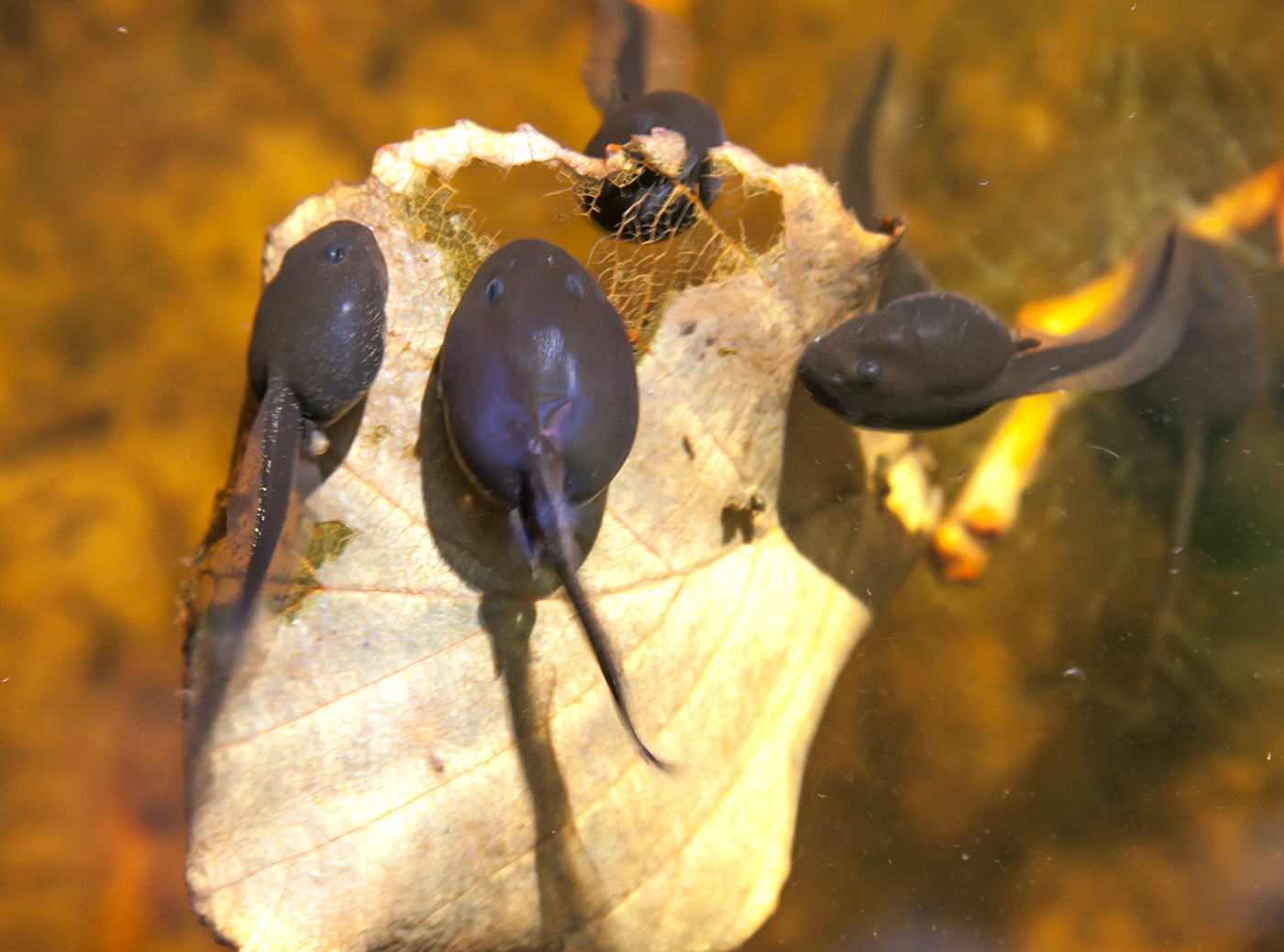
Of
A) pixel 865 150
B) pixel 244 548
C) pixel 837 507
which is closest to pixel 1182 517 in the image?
pixel 837 507

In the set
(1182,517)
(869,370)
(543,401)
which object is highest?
(543,401)

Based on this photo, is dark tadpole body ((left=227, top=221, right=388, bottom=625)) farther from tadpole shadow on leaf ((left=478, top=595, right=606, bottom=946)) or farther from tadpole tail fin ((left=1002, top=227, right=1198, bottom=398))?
tadpole tail fin ((left=1002, top=227, right=1198, bottom=398))

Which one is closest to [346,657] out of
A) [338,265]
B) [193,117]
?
[338,265]

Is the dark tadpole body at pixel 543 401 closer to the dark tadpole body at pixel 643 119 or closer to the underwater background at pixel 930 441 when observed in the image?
the dark tadpole body at pixel 643 119

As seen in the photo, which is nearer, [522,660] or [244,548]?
[244,548]

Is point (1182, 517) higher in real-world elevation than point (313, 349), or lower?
lower

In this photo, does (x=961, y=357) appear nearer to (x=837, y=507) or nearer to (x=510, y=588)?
(x=837, y=507)

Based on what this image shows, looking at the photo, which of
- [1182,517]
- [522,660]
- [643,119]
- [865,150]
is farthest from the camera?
[865,150]

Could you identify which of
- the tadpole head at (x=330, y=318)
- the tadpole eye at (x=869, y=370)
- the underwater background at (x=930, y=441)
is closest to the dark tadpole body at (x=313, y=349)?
the tadpole head at (x=330, y=318)
